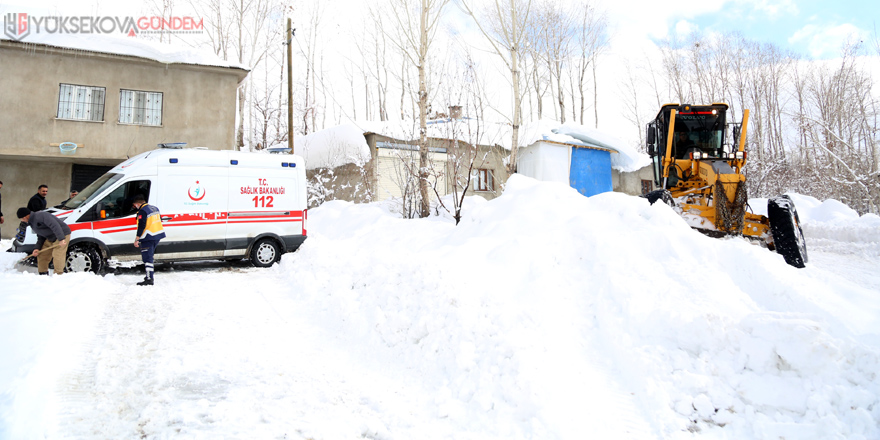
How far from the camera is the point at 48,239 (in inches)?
307

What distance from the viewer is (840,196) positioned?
22297mm

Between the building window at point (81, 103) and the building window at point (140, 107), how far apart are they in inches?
22.7

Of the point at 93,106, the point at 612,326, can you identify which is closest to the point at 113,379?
the point at 612,326

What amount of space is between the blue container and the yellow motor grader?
11000 millimetres

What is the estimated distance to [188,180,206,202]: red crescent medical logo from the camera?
923 cm

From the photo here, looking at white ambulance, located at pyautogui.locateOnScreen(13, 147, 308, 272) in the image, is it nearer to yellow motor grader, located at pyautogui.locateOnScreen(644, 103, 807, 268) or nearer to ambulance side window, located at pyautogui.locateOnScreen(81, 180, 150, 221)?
ambulance side window, located at pyautogui.locateOnScreen(81, 180, 150, 221)

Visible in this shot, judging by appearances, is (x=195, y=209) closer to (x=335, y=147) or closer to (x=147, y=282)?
(x=147, y=282)

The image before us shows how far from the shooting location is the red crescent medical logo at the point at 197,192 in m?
9.23

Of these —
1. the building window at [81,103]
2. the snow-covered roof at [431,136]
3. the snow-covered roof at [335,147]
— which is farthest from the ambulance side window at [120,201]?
the snow-covered roof at [335,147]

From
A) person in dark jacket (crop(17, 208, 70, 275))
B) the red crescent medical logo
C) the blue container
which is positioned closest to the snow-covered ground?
person in dark jacket (crop(17, 208, 70, 275))

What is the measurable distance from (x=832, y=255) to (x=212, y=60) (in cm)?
1855

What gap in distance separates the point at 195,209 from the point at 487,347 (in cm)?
745

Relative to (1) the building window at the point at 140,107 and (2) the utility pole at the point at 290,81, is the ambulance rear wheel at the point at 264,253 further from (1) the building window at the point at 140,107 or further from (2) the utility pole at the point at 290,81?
(1) the building window at the point at 140,107

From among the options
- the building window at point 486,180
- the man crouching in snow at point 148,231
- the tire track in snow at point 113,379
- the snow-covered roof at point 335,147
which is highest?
the snow-covered roof at point 335,147
